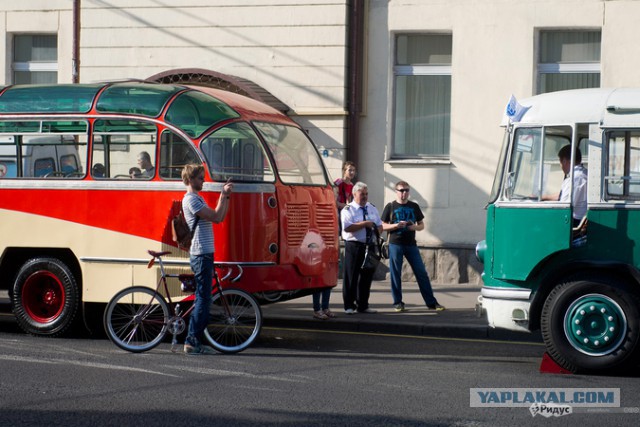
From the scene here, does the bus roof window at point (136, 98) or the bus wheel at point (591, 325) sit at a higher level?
the bus roof window at point (136, 98)

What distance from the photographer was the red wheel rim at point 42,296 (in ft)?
44.5

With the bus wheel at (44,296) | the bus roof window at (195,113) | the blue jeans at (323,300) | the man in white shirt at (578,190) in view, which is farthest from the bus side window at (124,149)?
the man in white shirt at (578,190)

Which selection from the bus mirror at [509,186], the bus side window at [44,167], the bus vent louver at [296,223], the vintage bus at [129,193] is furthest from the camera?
the bus side window at [44,167]

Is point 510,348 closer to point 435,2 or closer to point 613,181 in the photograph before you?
point 613,181

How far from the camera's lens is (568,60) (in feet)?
64.6

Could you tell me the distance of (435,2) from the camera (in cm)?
2019

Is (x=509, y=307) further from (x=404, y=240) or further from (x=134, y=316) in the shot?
(x=404, y=240)

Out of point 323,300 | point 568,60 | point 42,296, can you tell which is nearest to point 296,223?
point 323,300

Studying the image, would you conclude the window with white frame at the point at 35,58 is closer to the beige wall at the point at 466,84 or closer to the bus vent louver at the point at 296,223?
the beige wall at the point at 466,84

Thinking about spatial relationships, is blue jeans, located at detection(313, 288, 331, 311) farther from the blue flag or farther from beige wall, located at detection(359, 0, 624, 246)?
beige wall, located at detection(359, 0, 624, 246)

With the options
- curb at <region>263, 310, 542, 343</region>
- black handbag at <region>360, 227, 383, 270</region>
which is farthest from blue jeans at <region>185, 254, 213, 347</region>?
black handbag at <region>360, 227, 383, 270</region>

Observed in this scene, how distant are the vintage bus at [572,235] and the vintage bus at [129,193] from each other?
2.68 m

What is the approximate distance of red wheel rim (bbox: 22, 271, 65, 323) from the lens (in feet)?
44.5

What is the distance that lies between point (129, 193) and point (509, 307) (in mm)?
4368
